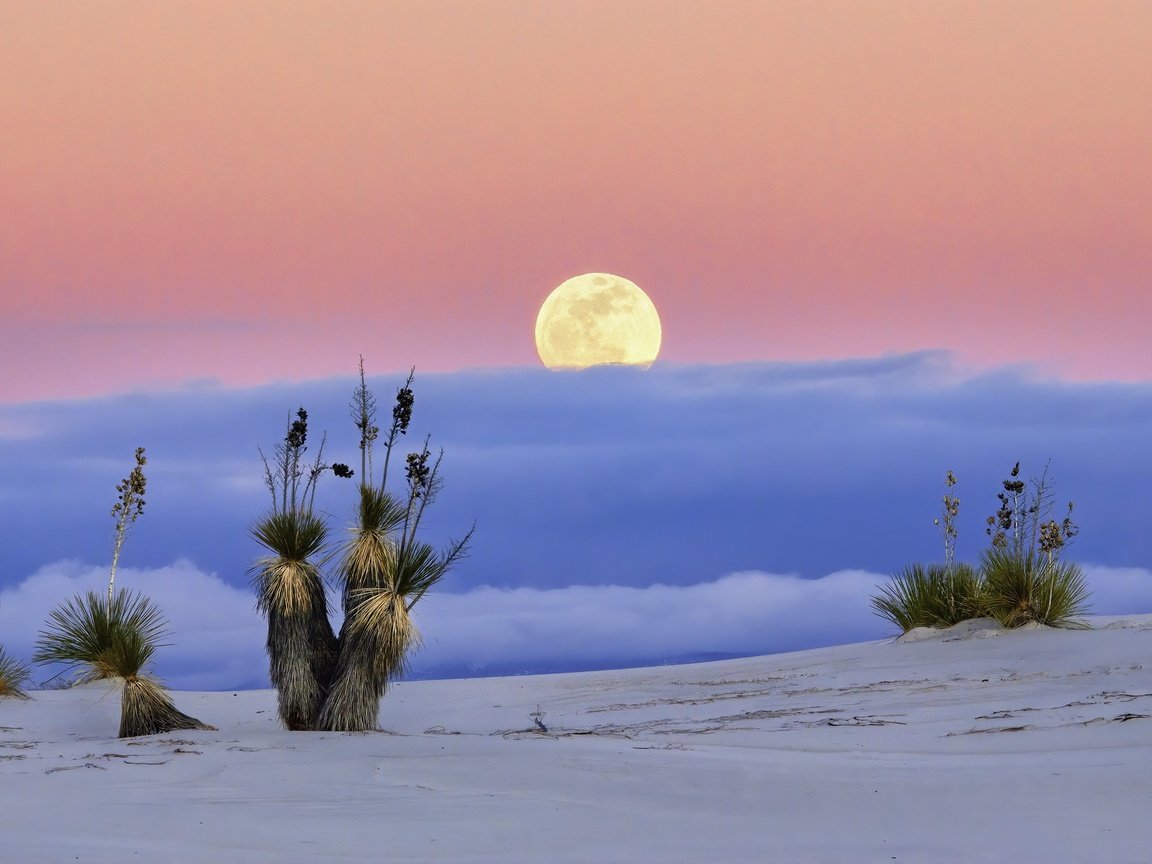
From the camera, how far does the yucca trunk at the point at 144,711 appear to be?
14.5 m

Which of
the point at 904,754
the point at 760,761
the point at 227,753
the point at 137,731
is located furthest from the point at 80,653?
the point at 904,754

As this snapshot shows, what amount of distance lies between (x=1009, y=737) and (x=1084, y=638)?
6393 mm

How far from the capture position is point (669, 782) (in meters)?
10.1

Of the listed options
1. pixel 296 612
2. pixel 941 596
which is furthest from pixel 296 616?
pixel 941 596

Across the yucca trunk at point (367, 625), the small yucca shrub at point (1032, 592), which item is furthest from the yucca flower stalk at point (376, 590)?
the small yucca shrub at point (1032, 592)

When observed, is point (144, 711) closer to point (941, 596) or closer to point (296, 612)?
point (296, 612)

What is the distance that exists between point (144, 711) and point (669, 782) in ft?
22.3

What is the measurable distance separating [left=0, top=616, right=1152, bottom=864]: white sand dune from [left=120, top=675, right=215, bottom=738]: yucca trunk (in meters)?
0.84

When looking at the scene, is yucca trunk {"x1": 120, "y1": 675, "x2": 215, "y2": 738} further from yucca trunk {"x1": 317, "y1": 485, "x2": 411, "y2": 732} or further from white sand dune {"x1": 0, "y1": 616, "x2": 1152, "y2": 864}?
yucca trunk {"x1": 317, "y1": 485, "x2": 411, "y2": 732}

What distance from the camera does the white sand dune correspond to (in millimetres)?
8047

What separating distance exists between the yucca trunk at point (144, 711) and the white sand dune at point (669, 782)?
33.0 inches

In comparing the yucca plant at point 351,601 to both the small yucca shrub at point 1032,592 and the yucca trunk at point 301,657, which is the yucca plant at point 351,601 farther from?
the small yucca shrub at point 1032,592

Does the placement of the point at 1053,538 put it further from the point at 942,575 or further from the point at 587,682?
the point at 587,682

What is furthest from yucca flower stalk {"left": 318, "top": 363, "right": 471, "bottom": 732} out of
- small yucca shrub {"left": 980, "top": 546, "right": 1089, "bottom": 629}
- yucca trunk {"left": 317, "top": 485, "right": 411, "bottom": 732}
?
small yucca shrub {"left": 980, "top": 546, "right": 1089, "bottom": 629}
